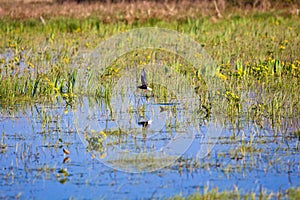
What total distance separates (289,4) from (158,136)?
48.6 ft

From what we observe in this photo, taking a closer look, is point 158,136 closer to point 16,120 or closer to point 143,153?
point 143,153

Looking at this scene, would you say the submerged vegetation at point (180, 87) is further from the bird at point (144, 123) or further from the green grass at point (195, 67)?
the bird at point (144, 123)

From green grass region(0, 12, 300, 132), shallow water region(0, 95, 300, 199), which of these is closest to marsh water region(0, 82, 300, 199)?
shallow water region(0, 95, 300, 199)

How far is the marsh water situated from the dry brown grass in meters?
9.68

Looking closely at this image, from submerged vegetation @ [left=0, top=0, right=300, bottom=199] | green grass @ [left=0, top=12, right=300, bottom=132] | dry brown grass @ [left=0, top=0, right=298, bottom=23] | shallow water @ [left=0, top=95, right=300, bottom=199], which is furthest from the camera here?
dry brown grass @ [left=0, top=0, right=298, bottom=23]

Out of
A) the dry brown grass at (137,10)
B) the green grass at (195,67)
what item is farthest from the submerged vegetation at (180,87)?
the dry brown grass at (137,10)

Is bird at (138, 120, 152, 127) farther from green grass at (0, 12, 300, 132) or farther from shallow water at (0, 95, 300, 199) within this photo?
green grass at (0, 12, 300, 132)

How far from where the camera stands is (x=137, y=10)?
19.4m

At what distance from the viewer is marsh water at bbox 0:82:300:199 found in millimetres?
5668

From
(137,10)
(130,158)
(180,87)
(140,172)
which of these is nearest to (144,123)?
(130,158)

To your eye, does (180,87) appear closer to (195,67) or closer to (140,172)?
(195,67)

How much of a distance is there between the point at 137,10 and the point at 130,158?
13183mm

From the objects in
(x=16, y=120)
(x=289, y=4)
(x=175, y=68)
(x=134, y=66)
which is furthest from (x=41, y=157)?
(x=289, y=4)

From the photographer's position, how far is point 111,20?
17.7 meters
